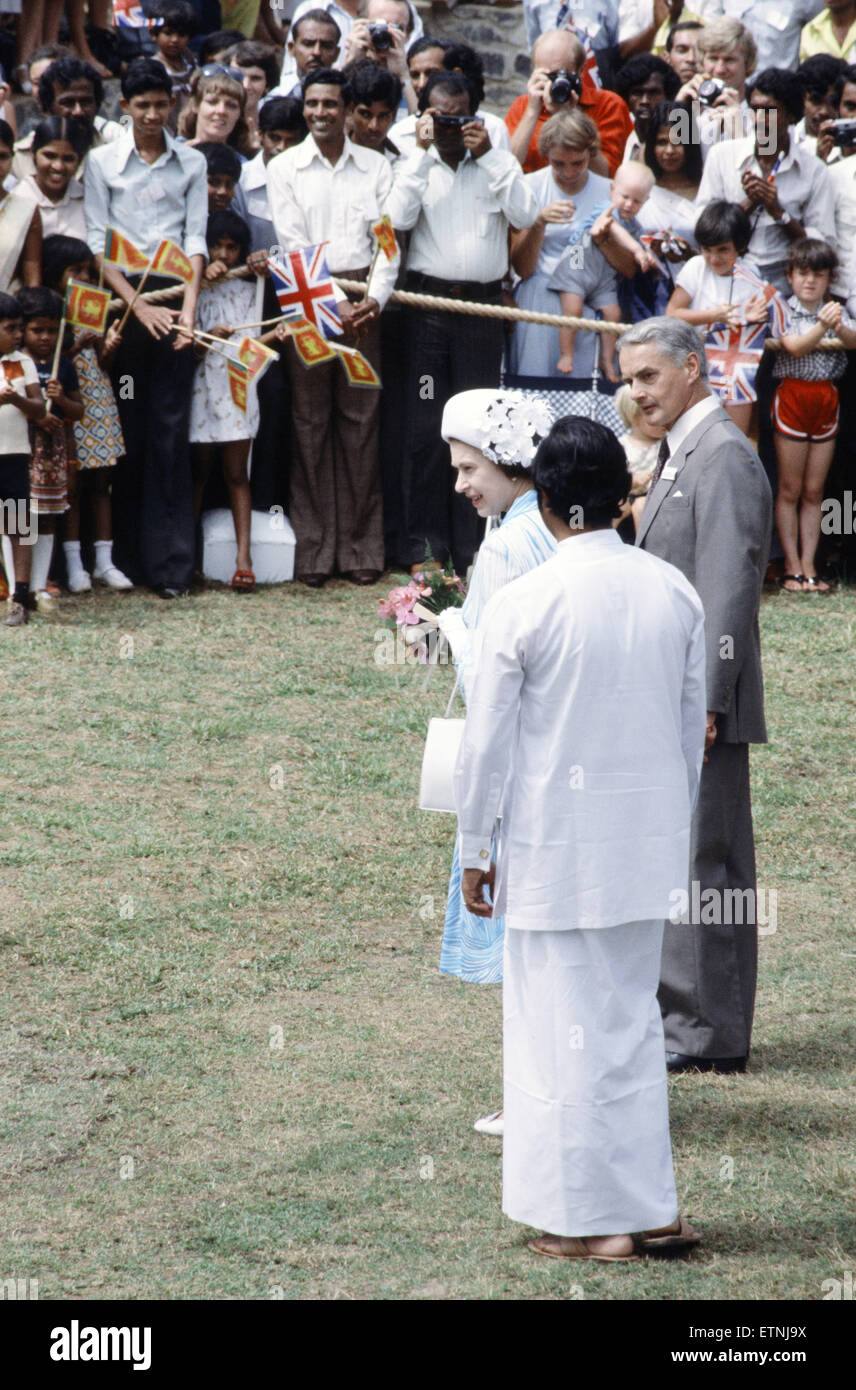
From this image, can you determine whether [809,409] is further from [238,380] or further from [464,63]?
[238,380]

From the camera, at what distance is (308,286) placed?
8828 millimetres

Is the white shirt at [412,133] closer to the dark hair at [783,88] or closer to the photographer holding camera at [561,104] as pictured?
the photographer holding camera at [561,104]

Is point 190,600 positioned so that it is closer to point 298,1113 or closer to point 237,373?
point 237,373

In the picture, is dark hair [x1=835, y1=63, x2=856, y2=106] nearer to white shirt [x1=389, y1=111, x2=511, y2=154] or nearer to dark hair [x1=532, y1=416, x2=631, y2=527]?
white shirt [x1=389, y1=111, x2=511, y2=154]

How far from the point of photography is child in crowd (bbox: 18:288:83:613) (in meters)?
8.26

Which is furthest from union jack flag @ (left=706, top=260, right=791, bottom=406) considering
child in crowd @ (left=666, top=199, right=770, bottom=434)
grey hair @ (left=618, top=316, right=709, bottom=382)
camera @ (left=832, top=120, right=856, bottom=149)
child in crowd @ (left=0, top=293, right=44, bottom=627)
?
grey hair @ (left=618, top=316, right=709, bottom=382)

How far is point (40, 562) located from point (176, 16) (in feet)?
12.0

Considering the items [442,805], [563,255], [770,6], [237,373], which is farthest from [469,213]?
[442,805]

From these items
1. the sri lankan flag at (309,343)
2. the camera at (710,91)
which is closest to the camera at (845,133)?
the camera at (710,91)

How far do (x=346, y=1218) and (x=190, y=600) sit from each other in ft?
17.1

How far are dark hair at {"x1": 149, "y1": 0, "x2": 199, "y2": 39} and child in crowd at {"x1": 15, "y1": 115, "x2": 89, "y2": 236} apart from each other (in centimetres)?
177

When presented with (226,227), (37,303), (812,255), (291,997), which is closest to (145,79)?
(226,227)

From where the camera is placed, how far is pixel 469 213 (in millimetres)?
9031

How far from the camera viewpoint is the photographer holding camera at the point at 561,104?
948cm
